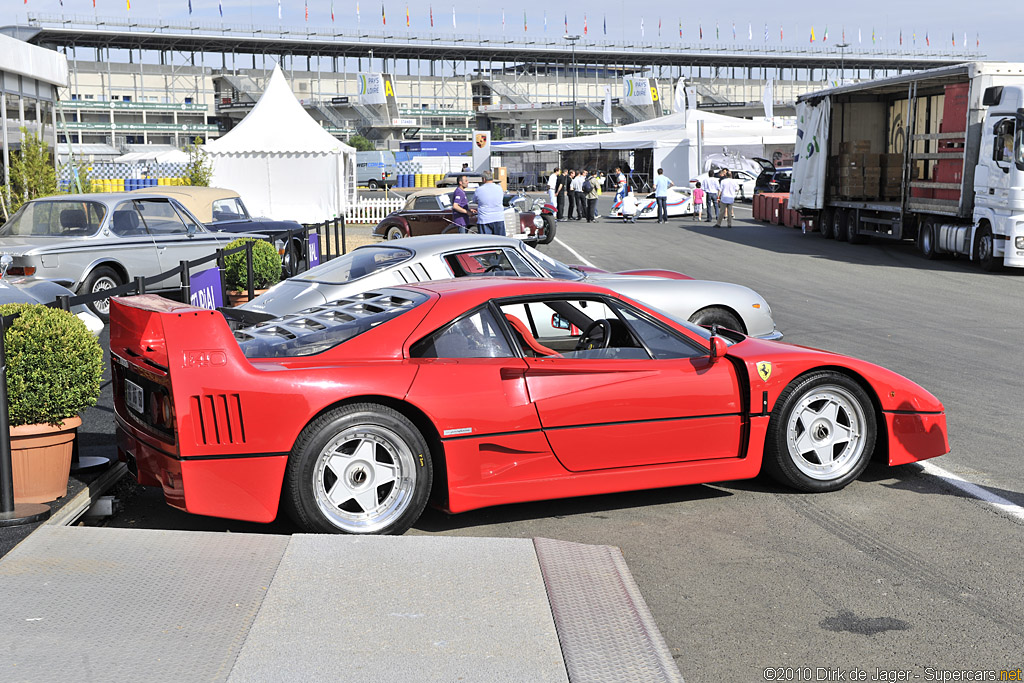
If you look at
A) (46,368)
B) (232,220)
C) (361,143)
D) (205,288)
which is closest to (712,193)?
(232,220)

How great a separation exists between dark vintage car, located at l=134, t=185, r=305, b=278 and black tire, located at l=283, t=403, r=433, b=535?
11.5 m

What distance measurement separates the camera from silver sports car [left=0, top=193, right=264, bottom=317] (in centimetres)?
1224

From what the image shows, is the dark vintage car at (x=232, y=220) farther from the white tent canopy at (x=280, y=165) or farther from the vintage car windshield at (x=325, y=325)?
the white tent canopy at (x=280, y=165)

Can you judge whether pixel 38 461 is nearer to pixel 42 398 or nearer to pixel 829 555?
pixel 42 398

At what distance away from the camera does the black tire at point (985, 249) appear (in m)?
18.6

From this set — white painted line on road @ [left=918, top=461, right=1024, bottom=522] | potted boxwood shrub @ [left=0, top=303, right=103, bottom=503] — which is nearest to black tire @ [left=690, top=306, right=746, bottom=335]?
white painted line on road @ [left=918, top=461, right=1024, bottom=522]

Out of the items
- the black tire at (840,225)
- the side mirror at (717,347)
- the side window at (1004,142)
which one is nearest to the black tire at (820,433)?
the side mirror at (717,347)

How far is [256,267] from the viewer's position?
1416cm

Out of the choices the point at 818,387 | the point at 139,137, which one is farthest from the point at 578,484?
the point at 139,137

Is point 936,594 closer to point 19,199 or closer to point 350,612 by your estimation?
point 350,612

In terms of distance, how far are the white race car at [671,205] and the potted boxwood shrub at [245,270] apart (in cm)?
2144

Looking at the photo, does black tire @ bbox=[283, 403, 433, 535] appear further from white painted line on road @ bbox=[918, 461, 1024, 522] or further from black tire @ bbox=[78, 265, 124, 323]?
black tire @ bbox=[78, 265, 124, 323]

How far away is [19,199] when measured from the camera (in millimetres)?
19781

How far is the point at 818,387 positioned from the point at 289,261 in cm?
1161
